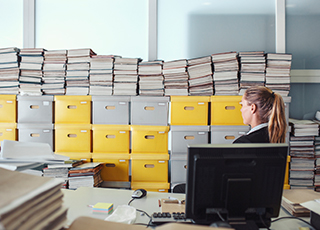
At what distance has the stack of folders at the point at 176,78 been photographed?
220cm

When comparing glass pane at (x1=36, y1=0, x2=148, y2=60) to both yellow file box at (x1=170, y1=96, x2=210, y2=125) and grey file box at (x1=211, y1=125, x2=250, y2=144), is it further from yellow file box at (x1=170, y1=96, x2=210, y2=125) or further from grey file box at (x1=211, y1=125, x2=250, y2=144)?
grey file box at (x1=211, y1=125, x2=250, y2=144)

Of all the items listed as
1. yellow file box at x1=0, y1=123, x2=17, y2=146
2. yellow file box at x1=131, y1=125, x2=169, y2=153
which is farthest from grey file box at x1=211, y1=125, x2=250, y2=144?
yellow file box at x1=0, y1=123, x2=17, y2=146

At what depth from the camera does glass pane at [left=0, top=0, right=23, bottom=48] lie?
273 cm

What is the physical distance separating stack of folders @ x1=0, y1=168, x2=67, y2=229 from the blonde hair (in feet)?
3.60

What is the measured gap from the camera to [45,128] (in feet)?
7.17

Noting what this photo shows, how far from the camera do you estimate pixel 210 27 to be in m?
2.62

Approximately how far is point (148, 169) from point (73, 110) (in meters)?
0.94

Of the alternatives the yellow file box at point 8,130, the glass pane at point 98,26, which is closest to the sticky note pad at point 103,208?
the yellow file box at point 8,130

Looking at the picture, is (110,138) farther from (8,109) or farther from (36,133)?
(8,109)

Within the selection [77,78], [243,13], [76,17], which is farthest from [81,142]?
[243,13]

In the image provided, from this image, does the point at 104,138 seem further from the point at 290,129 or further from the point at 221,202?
the point at 290,129

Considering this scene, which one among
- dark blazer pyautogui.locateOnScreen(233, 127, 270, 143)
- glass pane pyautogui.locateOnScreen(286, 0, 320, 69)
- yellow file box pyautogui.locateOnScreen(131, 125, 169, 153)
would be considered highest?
glass pane pyautogui.locateOnScreen(286, 0, 320, 69)

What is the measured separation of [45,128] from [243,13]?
8.26 ft

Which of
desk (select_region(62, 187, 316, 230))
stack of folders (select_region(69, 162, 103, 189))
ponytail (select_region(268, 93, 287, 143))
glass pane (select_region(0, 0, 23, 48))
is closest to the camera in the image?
desk (select_region(62, 187, 316, 230))
